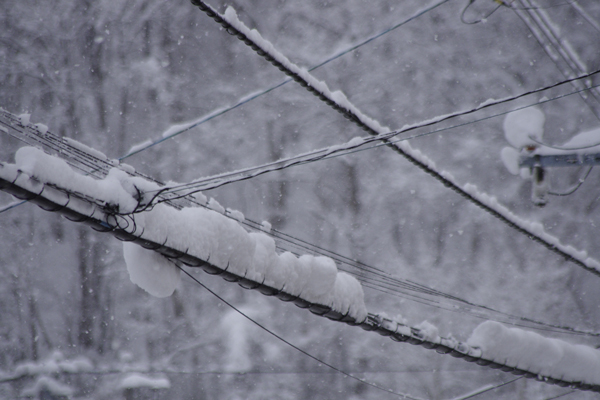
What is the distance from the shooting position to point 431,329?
405cm

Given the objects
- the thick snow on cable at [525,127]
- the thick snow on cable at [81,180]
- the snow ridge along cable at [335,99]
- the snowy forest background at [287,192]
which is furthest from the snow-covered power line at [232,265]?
the snowy forest background at [287,192]

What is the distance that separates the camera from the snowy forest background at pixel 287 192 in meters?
14.5

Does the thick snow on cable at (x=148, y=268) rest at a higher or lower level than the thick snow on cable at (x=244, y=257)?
lower

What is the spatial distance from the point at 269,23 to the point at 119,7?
5.79 meters

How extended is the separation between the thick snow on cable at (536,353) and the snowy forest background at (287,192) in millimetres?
10196

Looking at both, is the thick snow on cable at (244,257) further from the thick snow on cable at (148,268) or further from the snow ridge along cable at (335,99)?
the snow ridge along cable at (335,99)

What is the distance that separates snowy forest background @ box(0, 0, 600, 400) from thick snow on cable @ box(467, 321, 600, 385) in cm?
1020

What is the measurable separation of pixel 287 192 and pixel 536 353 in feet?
42.3

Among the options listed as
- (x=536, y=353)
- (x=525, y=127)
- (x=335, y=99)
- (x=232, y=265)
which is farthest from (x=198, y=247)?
(x=536, y=353)

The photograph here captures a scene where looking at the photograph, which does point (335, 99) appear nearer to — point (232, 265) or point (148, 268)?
point (232, 265)

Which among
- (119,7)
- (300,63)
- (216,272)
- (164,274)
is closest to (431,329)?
(216,272)

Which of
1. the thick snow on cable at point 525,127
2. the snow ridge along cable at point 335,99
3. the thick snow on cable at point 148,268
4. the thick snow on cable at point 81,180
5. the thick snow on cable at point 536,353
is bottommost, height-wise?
the thick snow on cable at point 148,268

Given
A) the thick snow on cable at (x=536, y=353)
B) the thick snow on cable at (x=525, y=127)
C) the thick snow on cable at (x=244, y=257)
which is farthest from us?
the thick snow on cable at (x=536, y=353)

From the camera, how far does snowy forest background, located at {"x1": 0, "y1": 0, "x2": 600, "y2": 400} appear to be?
47.7 ft
